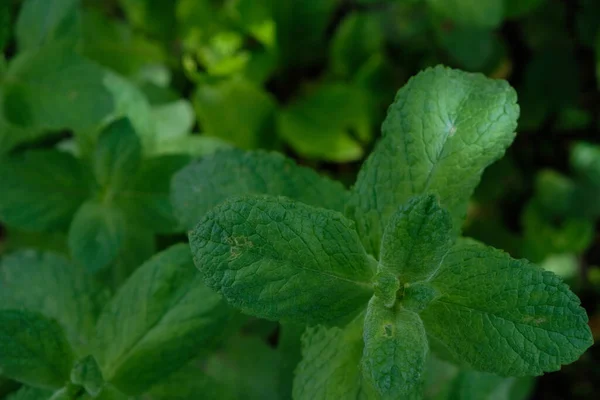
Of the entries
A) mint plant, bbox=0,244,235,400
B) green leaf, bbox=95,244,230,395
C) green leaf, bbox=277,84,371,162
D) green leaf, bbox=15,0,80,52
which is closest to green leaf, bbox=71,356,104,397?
mint plant, bbox=0,244,235,400

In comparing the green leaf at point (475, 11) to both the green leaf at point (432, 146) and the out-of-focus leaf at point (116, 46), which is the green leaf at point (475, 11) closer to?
the green leaf at point (432, 146)

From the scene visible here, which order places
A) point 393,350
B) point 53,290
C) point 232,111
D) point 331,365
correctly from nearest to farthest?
point 393,350 → point 331,365 → point 53,290 → point 232,111

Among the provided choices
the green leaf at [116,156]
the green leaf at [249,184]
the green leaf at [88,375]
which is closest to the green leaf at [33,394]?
the green leaf at [88,375]

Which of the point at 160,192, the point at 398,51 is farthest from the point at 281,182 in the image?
the point at 398,51

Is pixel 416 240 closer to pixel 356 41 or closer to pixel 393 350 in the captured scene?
pixel 393 350

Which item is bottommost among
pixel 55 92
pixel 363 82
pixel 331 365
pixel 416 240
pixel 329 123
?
pixel 329 123

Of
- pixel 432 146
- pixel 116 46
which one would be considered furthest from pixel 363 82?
pixel 432 146
